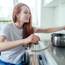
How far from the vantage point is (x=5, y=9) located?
95.7 inches

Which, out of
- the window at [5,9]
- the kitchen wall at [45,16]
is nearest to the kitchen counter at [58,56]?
the kitchen wall at [45,16]

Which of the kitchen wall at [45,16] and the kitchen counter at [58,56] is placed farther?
the kitchen wall at [45,16]

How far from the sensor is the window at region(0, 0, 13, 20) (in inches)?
93.6

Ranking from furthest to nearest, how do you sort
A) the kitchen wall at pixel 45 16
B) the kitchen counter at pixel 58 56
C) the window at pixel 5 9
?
the window at pixel 5 9 → the kitchen wall at pixel 45 16 → the kitchen counter at pixel 58 56

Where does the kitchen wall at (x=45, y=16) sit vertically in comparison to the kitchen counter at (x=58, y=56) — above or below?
above

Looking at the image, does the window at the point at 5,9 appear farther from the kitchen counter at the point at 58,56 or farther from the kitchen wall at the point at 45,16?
the kitchen counter at the point at 58,56

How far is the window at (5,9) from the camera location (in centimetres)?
238

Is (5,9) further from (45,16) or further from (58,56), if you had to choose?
(58,56)

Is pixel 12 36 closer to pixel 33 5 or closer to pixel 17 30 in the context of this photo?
pixel 17 30

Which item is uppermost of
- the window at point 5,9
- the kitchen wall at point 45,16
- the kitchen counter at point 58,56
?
the window at point 5,9

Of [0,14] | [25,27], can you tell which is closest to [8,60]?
[25,27]

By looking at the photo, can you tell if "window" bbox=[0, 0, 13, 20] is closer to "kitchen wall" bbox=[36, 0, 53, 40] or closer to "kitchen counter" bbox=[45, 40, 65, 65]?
"kitchen wall" bbox=[36, 0, 53, 40]

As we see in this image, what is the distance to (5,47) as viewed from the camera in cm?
56

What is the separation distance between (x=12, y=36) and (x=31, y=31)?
0.32m
